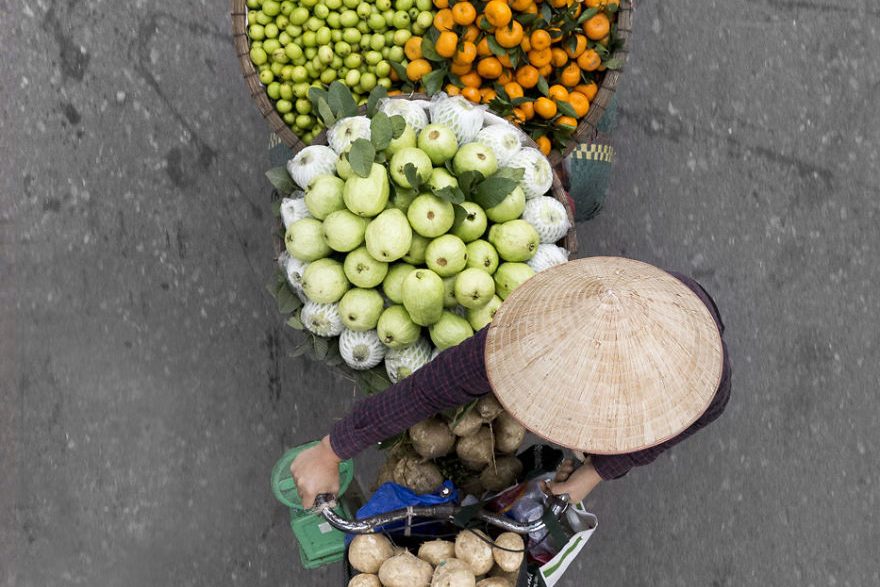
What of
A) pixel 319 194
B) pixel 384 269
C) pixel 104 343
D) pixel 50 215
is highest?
pixel 319 194

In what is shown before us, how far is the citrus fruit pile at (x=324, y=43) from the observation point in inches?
83.5

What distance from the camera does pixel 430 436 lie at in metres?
1.86

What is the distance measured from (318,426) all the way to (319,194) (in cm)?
135

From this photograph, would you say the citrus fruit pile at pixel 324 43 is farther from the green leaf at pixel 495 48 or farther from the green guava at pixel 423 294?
the green guava at pixel 423 294

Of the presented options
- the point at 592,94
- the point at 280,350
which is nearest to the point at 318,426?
the point at 280,350

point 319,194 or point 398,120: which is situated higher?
point 398,120

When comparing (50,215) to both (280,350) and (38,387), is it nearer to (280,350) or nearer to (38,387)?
(38,387)

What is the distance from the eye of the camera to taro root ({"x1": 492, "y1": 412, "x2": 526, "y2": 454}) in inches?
74.7

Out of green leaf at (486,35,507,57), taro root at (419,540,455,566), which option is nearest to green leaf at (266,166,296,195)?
green leaf at (486,35,507,57)

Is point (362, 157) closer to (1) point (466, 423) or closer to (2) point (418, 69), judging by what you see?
(2) point (418, 69)

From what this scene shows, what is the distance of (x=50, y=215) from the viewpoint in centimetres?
287

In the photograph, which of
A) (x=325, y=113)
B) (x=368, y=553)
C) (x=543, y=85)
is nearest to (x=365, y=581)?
(x=368, y=553)

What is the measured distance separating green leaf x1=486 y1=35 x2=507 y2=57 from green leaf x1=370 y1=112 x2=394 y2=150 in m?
0.50

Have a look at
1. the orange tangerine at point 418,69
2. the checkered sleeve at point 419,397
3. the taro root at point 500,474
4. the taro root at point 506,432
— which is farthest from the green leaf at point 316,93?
the taro root at point 500,474
